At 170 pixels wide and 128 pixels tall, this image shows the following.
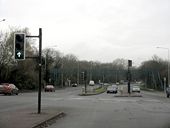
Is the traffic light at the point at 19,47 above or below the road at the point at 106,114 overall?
above

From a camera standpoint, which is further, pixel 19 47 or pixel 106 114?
pixel 106 114

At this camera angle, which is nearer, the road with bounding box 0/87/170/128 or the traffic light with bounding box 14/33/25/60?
the road with bounding box 0/87/170/128

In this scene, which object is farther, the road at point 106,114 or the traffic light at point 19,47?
the traffic light at point 19,47

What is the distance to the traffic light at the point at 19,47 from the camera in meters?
19.8

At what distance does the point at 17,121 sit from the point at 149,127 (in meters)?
5.47

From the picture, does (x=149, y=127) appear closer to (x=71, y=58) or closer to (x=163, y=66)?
(x=163, y=66)

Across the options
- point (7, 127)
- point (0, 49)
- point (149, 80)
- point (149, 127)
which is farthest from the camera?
point (149, 80)

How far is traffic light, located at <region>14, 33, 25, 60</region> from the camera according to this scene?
19844 millimetres

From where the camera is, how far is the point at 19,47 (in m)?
20.0

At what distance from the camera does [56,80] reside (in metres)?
148

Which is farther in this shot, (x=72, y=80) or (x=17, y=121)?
(x=72, y=80)

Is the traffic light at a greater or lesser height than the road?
greater

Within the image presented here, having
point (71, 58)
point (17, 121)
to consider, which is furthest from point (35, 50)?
point (71, 58)

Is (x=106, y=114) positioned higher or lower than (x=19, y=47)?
lower
